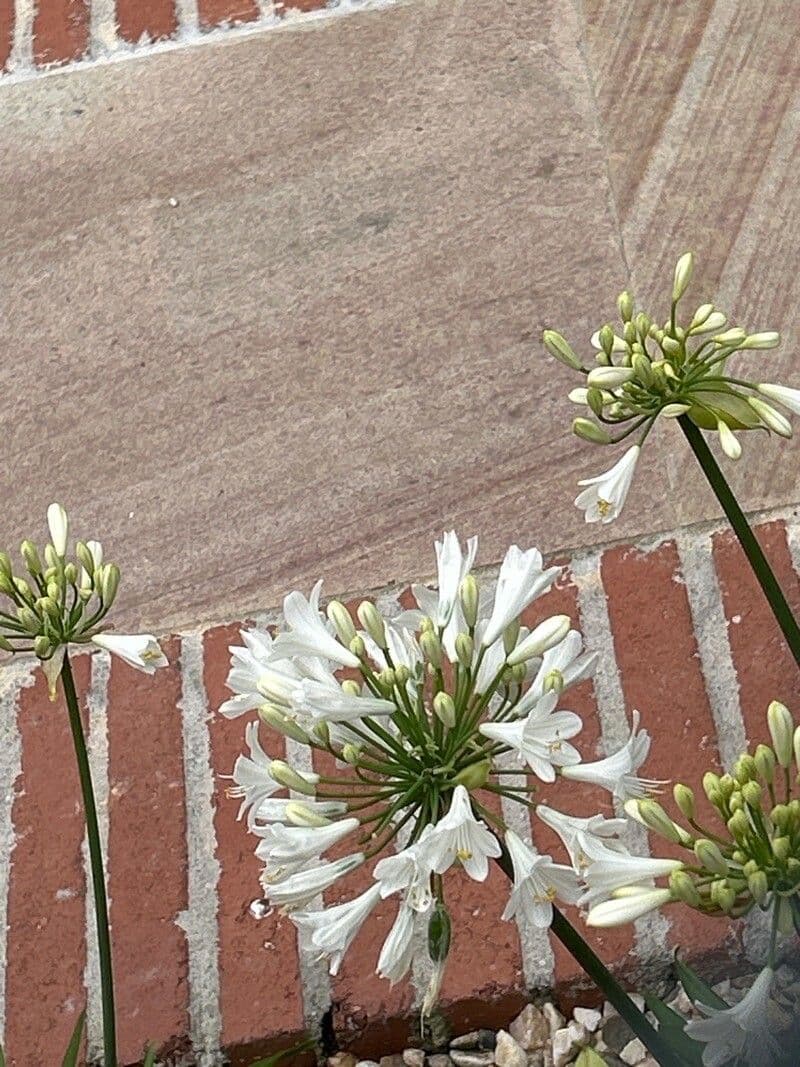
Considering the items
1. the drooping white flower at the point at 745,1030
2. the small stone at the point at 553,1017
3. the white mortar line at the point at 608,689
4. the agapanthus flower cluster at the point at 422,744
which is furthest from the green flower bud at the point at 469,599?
the small stone at the point at 553,1017

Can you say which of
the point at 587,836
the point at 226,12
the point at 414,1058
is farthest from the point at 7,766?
the point at 226,12

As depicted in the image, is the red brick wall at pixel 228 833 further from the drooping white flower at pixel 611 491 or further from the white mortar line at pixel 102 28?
the white mortar line at pixel 102 28

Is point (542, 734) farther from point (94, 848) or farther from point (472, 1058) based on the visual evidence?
point (472, 1058)

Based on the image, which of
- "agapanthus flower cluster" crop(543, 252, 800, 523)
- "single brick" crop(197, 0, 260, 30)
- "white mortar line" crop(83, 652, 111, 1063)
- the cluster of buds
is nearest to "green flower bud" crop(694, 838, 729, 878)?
the cluster of buds

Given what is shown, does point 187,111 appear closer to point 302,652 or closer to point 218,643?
point 218,643

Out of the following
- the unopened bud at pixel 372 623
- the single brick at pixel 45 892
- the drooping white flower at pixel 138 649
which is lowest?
the single brick at pixel 45 892

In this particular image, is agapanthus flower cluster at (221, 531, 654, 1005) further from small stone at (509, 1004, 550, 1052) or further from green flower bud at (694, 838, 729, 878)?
small stone at (509, 1004, 550, 1052)

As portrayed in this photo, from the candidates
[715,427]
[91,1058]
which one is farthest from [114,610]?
[715,427]
